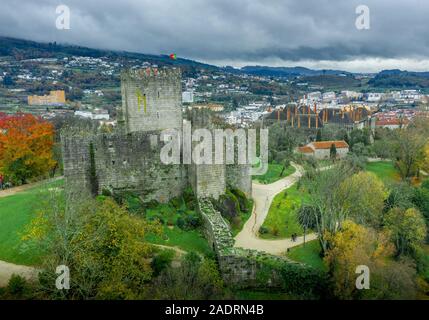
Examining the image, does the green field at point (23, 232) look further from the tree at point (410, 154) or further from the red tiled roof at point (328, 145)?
the red tiled roof at point (328, 145)

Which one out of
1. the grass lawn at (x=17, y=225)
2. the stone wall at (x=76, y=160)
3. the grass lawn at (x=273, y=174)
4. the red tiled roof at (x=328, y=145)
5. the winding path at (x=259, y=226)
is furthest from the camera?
the red tiled roof at (x=328, y=145)

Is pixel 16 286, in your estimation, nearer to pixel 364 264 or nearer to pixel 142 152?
pixel 142 152

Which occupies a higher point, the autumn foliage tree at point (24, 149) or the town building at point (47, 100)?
the town building at point (47, 100)

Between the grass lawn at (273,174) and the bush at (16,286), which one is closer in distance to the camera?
the bush at (16,286)

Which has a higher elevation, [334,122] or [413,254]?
[334,122]

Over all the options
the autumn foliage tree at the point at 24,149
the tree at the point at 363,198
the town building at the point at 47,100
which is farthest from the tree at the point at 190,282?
the town building at the point at 47,100
